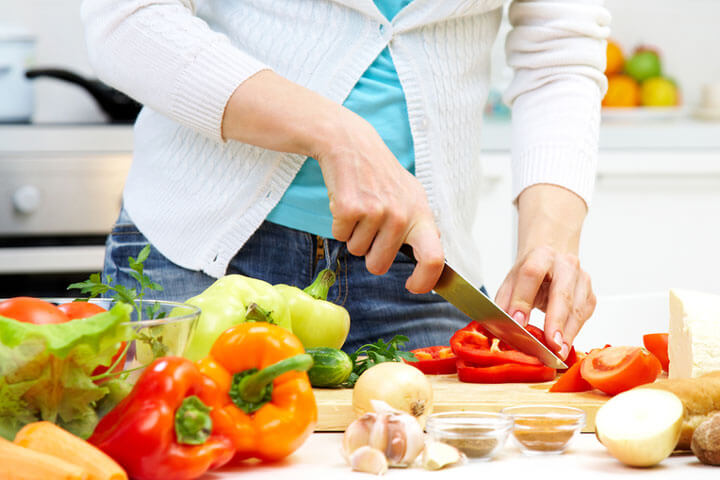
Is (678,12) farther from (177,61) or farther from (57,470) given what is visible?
(57,470)

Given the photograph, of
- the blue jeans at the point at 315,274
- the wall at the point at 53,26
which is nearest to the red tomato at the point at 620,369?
the blue jeans at the point at 315,274

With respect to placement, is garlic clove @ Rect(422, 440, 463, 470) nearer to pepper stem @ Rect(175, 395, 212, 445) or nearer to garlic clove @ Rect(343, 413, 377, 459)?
garlic clove @ Rect(343, 413, 377, 459)

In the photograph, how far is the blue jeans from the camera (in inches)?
46.1

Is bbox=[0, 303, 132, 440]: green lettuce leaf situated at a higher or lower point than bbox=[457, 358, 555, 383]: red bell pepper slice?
higher

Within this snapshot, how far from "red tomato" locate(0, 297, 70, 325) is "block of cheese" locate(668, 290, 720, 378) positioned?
55 centimetres

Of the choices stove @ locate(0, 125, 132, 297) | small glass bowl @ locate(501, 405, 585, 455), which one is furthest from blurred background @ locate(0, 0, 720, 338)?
small glass bowl @ locate(501, 405, 585, 455)

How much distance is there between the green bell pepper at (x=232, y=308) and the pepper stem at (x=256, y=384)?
174mm

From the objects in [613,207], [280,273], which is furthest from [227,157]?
[613,207]

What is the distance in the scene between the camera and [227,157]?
1.18 meters

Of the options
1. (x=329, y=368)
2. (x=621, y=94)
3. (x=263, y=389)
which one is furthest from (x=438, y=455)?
(x=621, y=94)

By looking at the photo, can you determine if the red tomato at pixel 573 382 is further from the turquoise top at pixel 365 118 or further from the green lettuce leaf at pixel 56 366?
the green lettuce leaf at pixel 56 366

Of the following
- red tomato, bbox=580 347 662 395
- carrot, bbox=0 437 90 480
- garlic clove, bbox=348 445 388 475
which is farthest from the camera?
red tomato, bbox=580 347 662 395

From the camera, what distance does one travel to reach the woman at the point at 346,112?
1.04m

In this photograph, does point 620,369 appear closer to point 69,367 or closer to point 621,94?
point 69,367
